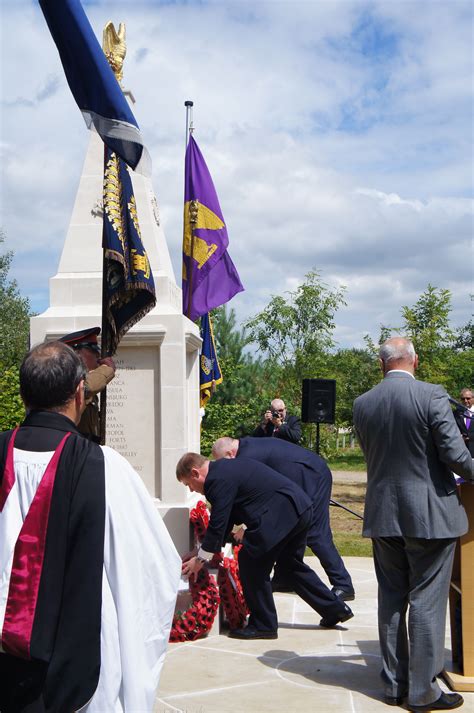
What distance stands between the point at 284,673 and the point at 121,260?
2.97 metres

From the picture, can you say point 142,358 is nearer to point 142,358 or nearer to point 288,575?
point 142,358

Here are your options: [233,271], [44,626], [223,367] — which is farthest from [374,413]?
[223,367]

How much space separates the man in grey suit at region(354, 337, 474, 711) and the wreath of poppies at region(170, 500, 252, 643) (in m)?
1.78

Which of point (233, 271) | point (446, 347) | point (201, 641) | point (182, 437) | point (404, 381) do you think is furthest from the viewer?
point (446, 347)

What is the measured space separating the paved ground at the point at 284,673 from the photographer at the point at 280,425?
3.45 metres

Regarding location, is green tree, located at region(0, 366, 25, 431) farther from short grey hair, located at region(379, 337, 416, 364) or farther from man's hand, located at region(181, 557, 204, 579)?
short grey hair, located at region(379, 337, 416, 364)

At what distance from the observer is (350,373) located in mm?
23250

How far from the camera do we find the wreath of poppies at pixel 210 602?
623 centimetres

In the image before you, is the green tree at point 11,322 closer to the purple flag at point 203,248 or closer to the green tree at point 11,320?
the green tree at point 11,320

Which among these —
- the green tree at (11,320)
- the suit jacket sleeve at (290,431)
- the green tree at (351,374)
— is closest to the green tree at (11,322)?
the green tree at (11,320)

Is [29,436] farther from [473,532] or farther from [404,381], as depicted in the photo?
[473,532]

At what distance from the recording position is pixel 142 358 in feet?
24.4

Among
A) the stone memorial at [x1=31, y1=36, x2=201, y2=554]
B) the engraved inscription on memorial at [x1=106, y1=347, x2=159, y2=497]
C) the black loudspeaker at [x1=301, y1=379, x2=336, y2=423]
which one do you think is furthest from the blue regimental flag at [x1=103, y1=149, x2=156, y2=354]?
the black loudspeaker at [x1=301, y1=379, x2=336, y2=423]

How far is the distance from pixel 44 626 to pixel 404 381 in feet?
9.35
